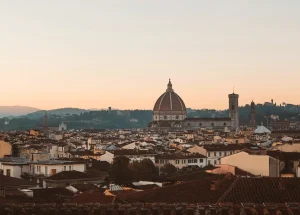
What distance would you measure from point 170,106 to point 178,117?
375 cm

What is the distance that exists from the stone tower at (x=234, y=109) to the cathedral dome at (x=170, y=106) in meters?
12.7

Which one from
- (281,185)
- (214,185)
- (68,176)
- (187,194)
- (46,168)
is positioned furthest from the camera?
(46,168)

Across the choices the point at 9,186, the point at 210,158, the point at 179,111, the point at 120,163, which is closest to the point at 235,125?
the point at 179,111

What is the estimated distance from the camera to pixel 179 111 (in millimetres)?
174000

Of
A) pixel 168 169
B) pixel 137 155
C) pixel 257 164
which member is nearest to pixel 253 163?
pixel 257 164

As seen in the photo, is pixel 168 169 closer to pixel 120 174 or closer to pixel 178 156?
pixel 178 156

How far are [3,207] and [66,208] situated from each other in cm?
90

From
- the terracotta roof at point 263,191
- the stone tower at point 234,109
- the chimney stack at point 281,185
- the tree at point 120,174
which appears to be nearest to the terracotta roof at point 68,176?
the tree at point 120,174

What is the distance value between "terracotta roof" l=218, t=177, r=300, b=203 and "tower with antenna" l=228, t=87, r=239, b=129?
150415 millimetres

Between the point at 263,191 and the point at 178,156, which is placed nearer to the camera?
the point at 263,191

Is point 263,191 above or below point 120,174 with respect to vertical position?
above

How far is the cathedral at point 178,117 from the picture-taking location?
164500 millimetres

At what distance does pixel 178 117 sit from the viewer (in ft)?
573

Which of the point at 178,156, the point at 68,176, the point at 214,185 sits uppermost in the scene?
the point at 214,185
